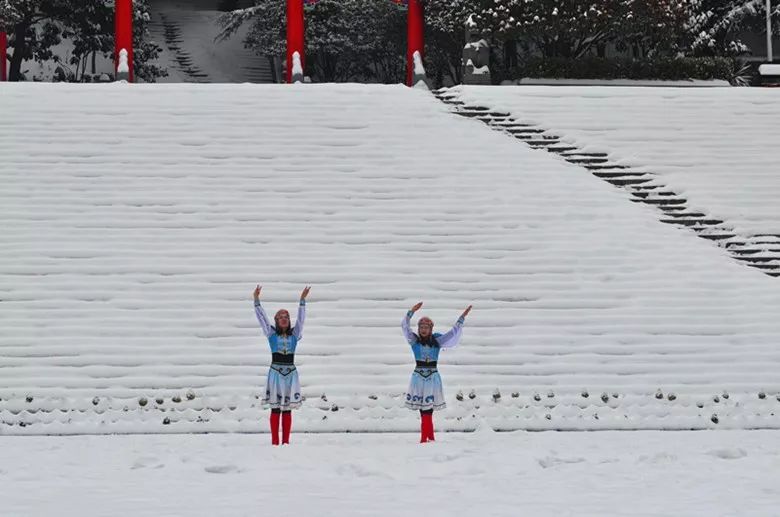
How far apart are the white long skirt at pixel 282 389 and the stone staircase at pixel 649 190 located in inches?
260

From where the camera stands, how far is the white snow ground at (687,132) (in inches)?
594

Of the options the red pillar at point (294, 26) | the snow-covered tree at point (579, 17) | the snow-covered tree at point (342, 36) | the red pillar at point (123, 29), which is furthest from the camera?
the snow-covered tree at point (342, 36)

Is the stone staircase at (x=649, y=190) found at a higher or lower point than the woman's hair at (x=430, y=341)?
higher

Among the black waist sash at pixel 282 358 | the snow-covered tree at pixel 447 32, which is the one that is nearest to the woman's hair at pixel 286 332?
A: the black waist sash at pixel 282 358

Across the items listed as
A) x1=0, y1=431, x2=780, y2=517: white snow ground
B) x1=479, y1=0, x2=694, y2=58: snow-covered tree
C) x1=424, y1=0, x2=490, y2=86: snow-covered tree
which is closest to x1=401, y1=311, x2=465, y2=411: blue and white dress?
x1=0, y1=431, x2=780, y2=517: white snow ground

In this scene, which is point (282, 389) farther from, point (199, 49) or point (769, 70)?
point (199, 49)

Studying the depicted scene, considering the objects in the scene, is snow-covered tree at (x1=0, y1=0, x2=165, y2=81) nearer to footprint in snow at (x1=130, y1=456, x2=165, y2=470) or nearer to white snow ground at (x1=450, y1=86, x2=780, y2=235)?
white snow ground at (x1=450, y1=86, x2=780, y2=235)

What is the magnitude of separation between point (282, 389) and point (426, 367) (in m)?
1.10

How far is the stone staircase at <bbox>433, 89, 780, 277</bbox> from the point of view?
537 inches

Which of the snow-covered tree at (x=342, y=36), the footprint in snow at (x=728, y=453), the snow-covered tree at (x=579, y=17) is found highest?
the snow-covered tree at (x=342, y=36)

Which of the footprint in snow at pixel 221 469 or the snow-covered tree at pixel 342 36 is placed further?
the snow-covered tree at pixel 342 36

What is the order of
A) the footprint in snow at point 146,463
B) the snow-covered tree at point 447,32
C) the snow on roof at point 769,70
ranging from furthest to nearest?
the snow-covered tree at point 447,32
the snow on roof at point 769,70
the footprint in snow at point 146,463

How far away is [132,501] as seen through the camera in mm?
6707

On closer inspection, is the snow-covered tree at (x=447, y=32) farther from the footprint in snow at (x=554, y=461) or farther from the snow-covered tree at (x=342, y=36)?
the footprint in snow at (x=554, y=461)
